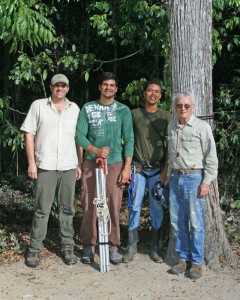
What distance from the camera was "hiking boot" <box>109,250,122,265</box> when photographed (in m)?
5.67

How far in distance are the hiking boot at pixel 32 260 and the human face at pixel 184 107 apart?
2226 mm

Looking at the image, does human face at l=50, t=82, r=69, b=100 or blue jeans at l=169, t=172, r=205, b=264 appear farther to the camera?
human face at l=50, t=82, r=69, b=100

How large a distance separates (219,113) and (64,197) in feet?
9.25

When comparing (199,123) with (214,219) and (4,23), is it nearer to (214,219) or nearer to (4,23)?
(214,219)

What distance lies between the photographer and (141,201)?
5668 mm

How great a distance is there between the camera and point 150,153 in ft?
18.3

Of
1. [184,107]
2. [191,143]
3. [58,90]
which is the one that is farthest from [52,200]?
[184,107]

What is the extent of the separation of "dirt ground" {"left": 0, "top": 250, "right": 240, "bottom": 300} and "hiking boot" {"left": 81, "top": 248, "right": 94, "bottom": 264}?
7cm

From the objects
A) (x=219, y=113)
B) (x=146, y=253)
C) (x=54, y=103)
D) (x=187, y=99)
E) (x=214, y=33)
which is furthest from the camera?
(x=219, y=113)

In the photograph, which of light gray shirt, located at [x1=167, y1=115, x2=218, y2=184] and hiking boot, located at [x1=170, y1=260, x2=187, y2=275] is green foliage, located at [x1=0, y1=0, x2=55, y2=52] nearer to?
light gray shirt, located at [x1=167, y1=115, x2=218, y2=184]

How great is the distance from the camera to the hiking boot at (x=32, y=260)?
223 inches

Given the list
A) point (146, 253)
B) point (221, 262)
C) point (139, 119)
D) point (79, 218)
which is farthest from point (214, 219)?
point (79, 218)

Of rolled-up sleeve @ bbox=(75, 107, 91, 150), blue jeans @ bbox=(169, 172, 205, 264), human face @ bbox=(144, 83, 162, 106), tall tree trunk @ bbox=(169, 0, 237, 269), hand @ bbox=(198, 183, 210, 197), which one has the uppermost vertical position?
tall tree trunk @ bbox=(169, 0, 237, 269)

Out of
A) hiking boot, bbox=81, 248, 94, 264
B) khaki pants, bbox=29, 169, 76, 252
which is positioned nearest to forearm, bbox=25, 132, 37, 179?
khaki pants, bbox=29, 169, 76, 252
